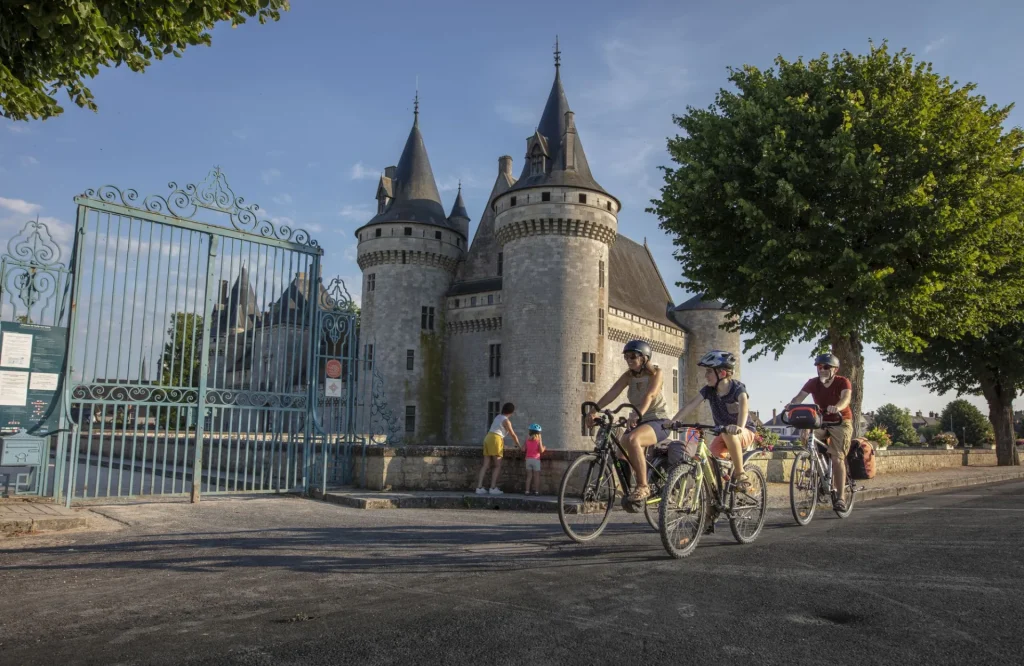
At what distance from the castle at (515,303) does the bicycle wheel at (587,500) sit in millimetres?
25057

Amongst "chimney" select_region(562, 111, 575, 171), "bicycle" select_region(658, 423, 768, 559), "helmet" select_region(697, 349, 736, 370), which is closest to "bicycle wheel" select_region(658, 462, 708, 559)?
"bicycle" select_region(658, 423, 768, 559)

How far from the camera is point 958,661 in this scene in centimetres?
309

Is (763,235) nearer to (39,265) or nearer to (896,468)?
(896,468)

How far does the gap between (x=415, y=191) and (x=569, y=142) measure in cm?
1011

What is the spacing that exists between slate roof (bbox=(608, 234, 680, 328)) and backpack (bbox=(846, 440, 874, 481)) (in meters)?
28.2

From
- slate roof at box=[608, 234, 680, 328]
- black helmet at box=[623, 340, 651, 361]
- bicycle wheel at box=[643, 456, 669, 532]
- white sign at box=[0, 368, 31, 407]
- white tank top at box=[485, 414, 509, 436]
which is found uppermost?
slate roof at box=[608, 234, 680, 328]

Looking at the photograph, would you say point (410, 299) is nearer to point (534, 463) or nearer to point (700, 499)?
point (534, 463)

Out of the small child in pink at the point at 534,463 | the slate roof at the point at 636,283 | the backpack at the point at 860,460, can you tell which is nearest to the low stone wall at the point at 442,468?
the small child in pink at the point at 534,463

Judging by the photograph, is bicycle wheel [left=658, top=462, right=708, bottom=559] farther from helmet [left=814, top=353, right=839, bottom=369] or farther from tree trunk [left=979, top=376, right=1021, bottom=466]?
tree trunk [left=979, top=376, right=1021, bottom=466]

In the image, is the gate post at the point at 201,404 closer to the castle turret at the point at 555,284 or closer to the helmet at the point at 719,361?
the helmet at the point at 719,361

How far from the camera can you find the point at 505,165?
42.6m

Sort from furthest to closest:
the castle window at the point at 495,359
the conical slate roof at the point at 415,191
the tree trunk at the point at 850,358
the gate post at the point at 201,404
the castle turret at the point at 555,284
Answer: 1. the conical slate roof at the point at 415,191
2. the castle window at the point at 495,359
3. the castle turret at the point at 555,284
4. the tree trunk at the point at 850,358
5. the gate post at the point at 201,404

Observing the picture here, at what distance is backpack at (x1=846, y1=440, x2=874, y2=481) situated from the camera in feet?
27.9

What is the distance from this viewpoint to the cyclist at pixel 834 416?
802cm
